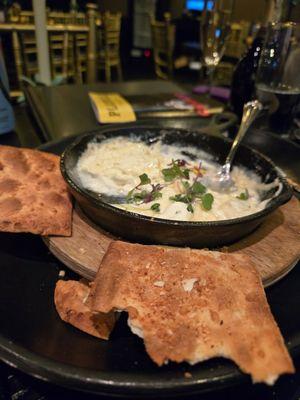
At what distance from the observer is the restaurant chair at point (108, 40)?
4.20m

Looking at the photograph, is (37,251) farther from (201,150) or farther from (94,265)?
(201,150)

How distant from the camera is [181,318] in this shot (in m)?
0.52

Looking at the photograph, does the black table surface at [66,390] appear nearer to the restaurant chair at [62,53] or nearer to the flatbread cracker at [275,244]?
the flatbread cracker at [275,244]

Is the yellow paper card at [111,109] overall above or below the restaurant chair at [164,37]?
above

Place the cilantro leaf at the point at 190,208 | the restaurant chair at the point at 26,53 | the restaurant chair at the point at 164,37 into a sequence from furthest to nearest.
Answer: the restaurant chair at the point at 164,37 < the restaurant chair at the point at 26,53 < the cilantro leaf at the point at 190,208

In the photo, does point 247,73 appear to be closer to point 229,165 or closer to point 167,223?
point 229,165

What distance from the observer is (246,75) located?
4.59ft

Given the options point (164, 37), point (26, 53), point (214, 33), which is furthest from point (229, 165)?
point (164, 37)

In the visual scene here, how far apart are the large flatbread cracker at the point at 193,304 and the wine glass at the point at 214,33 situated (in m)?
1.20

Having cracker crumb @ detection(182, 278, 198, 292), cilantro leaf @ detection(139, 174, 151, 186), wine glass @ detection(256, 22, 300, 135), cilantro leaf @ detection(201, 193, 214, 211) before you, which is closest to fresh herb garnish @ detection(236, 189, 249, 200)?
cilantro leaf @ detection(201, 193, 214, 211)

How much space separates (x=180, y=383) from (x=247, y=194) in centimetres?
53

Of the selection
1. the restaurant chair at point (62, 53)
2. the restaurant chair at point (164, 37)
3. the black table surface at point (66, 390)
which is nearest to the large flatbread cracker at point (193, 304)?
the black table surface at point (66, 390)

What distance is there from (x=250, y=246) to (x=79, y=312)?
360mm

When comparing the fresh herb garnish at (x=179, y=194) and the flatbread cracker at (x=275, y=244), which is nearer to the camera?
the flatbread cracker at (x=275, y=244)
